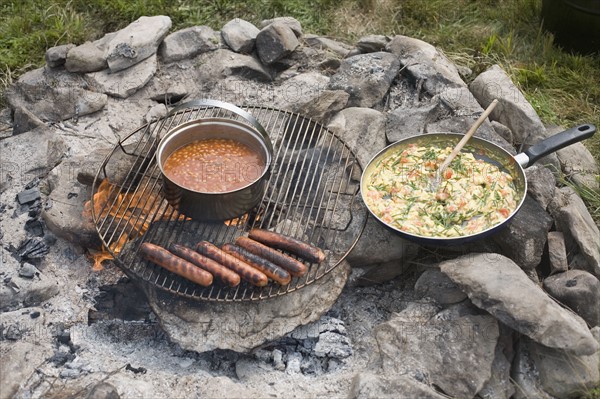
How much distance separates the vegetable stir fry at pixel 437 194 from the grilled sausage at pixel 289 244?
0.52m

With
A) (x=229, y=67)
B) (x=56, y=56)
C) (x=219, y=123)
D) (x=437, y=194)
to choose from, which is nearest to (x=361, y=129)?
(x=437, y=194)

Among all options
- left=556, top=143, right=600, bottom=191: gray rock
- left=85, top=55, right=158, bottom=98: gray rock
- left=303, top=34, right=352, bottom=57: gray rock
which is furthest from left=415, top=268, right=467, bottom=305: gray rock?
left=85, top=55, right=158, bottom=98: gray rock

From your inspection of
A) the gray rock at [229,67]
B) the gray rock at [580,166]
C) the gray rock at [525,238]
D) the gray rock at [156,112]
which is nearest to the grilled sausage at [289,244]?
the gray rock at [525,238]

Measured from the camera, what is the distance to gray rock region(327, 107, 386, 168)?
16.7 ft

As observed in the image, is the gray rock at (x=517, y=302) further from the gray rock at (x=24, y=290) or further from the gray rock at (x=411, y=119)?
the gray rock at (x=24, y=290)

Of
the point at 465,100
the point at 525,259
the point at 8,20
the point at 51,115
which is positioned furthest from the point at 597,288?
the point at 8,20

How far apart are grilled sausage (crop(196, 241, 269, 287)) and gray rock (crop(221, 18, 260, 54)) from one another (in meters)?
2.70

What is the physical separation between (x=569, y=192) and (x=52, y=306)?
384cm

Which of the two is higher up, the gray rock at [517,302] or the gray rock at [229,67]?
the gray rock at [517,302]

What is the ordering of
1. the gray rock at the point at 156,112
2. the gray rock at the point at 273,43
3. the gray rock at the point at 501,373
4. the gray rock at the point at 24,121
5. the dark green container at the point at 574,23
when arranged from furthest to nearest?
the dark green container at the point at 574,23, the gray rock at the point at 273,43, the gray rock at the point at 156,112, the gray rock at the point at 24,121, the gray rock at the point at 501,373

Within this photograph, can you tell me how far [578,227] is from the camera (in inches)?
177

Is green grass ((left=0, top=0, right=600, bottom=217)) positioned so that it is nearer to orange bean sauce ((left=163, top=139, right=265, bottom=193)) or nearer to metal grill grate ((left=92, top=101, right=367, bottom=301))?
metal grill grate ((left=92, top=101, right=367, bottom=301))

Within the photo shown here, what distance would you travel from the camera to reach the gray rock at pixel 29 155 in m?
5.07

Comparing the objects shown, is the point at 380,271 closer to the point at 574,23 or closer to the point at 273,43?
the point at 273,43
